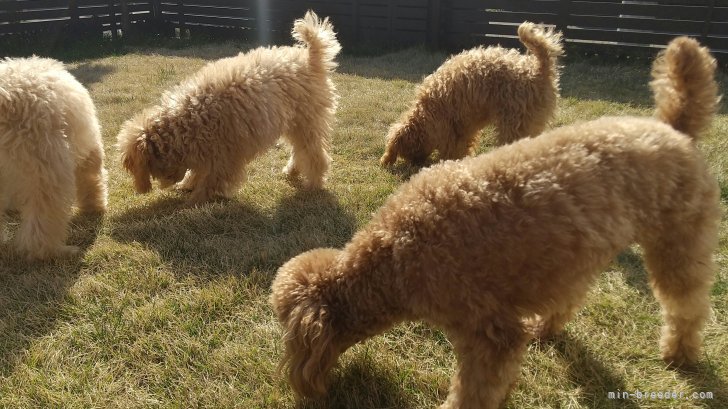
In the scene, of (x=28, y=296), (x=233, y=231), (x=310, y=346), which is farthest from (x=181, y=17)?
(x=310, y=346)

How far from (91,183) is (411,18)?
9239 mm

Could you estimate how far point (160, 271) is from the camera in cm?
351

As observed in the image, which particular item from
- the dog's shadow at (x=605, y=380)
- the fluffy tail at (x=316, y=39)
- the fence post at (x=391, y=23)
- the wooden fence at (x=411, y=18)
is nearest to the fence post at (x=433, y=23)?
the wooden fence at (x=411, y=18)

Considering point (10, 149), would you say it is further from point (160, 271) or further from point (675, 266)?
point (675, 266)

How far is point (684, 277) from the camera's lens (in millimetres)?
2447

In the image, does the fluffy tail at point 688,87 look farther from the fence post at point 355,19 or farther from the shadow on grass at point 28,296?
the fence post at point 355,19

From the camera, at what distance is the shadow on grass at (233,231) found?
12.1ft

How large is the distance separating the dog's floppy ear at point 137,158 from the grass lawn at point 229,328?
367 millimetres

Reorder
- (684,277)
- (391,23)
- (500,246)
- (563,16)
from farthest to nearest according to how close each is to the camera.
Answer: (391,23) → (563,16) → (684,277) → (500,246)

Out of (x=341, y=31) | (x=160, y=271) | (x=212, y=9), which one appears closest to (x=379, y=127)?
(x=160, y=271)

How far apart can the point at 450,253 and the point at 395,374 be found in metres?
0.91

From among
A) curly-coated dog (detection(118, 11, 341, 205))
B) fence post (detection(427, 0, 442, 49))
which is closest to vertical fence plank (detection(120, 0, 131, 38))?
fence post (detection(427, 0, 442, 49))

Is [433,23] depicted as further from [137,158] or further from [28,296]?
[28,296]

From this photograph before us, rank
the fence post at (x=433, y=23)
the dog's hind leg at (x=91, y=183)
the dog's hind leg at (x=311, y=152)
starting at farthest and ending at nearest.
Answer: the fence post at (x=433, y=23)
the dog's hind leg at (x=311, y=152)
the dog's hind leg at (x=91, y=183)
